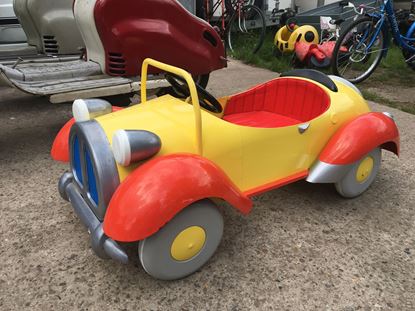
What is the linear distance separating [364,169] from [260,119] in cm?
73

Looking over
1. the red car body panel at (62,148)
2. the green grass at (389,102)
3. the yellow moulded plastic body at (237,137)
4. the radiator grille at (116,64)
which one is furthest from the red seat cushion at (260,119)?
the green grass at (389,102)

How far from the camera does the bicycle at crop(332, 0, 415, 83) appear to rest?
486 centimetres

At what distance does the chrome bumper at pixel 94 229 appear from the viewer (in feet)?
5.01

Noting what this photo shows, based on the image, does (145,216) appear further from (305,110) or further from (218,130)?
(305,110)

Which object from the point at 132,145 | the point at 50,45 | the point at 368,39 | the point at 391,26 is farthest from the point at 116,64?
the point at 391,26

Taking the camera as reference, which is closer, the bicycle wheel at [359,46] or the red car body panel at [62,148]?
the red car body panel at [62,148]

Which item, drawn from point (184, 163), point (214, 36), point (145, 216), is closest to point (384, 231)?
point (184, 163)

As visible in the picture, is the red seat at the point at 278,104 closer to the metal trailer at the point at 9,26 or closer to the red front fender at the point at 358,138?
the red front fender at the point at 358,138

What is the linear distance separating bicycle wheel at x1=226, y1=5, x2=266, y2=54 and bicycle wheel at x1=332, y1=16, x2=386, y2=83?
86.0 inches

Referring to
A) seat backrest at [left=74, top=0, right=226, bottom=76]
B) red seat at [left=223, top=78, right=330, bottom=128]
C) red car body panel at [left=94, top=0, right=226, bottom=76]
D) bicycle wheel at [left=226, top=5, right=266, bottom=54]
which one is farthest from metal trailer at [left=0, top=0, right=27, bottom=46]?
bicycle wheel at [left=226, top=5, right=266, bottom=54]

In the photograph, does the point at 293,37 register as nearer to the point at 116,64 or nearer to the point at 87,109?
the point at 116,64

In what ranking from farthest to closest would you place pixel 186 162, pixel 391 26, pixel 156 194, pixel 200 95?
pixel 391 26 → pixel 200 95 → pixel 186 162 → pixel 156 194

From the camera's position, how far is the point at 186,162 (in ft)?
5.19

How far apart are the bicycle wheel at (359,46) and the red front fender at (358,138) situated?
9.52 ft
